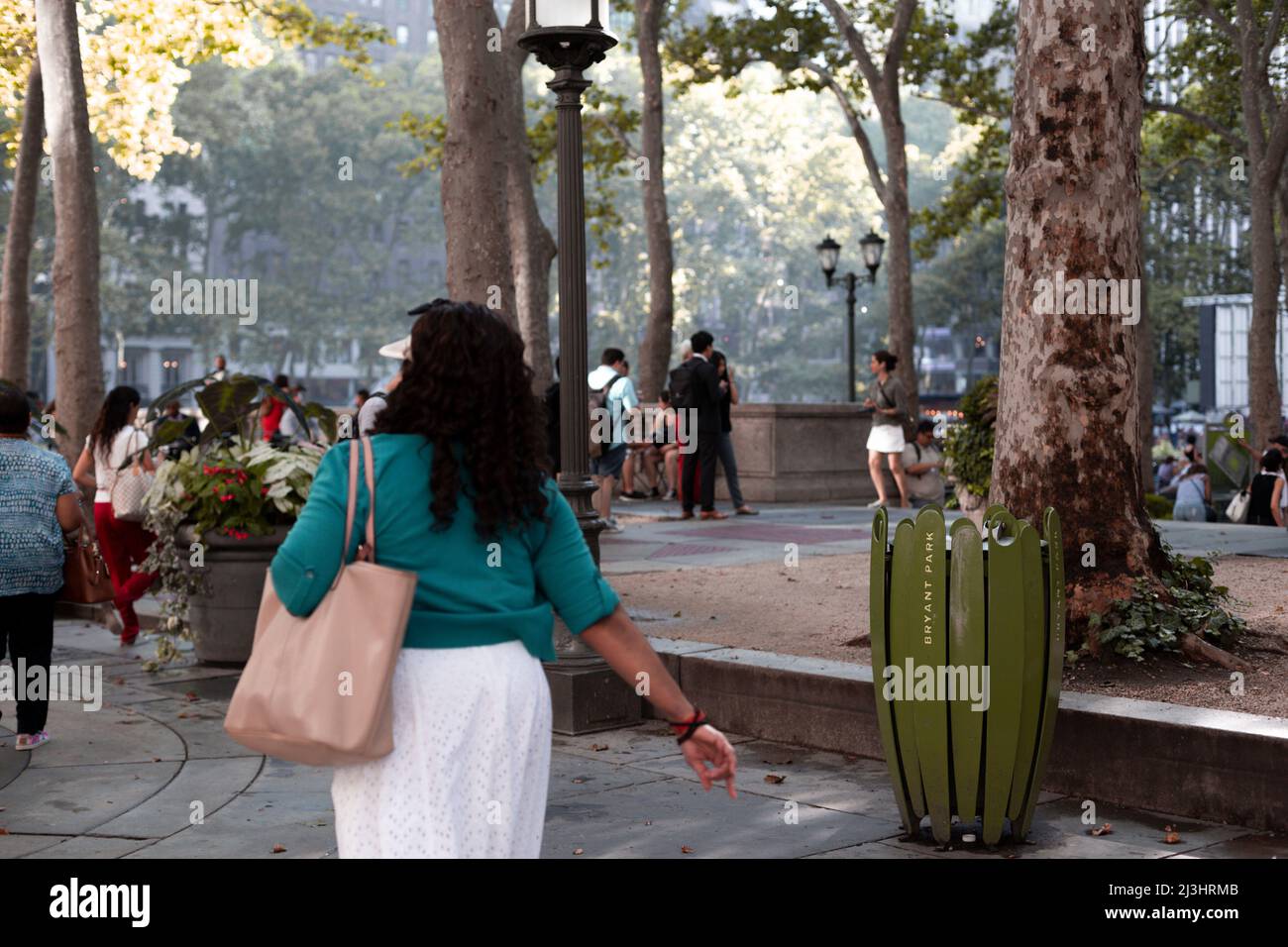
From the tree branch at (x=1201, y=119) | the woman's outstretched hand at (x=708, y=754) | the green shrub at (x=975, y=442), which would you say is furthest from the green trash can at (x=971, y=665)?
the tree branch at (x=1201, y=119)

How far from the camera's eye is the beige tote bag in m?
3.19

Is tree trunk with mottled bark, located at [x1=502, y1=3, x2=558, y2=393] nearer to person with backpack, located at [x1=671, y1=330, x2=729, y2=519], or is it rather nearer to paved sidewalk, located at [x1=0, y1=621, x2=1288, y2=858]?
person with backpack, located at [x1=671, y1=330, x2=729, y2=519]

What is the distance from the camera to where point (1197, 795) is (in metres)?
6.05

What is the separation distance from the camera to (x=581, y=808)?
6383 mm

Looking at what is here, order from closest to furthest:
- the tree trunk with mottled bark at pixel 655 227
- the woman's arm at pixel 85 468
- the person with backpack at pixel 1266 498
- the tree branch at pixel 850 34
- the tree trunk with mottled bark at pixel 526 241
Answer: the woman's arm at pixel 85 468 < the person with backpack at pixel 1266 498 < the tree trunk with mottled bark at pixel 526 241 < the tree branch at pixel 850 34 < the tree trunk with mottled bark at pixel 655 227

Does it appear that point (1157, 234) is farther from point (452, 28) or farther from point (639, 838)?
point (639, 838)

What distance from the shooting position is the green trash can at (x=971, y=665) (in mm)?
5547

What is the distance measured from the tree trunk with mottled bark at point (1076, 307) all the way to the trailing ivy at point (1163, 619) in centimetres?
14

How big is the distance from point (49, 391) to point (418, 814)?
8147 centimetres

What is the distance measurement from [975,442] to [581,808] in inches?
301

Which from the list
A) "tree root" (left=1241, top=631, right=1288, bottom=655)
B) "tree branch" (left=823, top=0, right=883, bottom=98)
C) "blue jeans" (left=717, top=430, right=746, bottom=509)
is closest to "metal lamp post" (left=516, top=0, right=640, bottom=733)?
"tree root" (left=1241, top=631, right=1288, bottom=655)

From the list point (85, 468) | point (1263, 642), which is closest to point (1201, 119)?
point (85, 468)

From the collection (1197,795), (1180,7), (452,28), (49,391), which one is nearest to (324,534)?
(1197,795)

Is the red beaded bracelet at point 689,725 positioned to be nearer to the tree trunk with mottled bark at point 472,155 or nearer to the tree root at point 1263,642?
the tree root at point 1263,642
